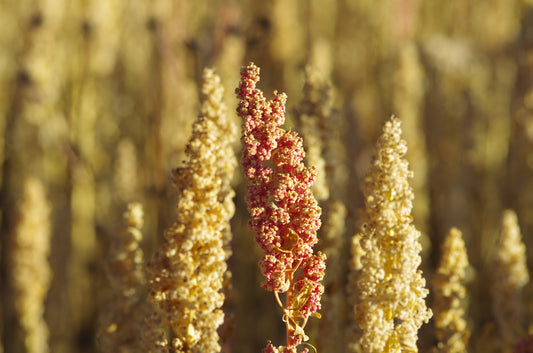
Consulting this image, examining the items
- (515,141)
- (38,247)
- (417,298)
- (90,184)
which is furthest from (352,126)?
(417,298)

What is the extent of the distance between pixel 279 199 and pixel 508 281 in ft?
1.13

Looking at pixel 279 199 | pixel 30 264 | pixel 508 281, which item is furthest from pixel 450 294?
pixel 30 264

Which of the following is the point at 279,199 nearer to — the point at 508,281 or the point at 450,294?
the point at 450,294

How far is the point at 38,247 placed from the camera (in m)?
0.76

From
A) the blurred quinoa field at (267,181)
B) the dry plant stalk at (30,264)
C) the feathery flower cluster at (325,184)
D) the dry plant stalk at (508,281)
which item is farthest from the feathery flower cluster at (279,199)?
the dry plant stalk at (30,264)

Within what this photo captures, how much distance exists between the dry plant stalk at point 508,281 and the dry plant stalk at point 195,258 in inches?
12.9

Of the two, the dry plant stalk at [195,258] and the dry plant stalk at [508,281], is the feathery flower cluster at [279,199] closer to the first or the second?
the dry plant stalk at [195,258]

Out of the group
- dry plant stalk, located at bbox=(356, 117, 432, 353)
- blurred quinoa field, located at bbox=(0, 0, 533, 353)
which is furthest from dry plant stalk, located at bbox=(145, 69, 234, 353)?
dry plant stalk, located at bbox=(356, 117, 432, 353)

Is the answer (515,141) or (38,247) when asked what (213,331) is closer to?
(38,247)

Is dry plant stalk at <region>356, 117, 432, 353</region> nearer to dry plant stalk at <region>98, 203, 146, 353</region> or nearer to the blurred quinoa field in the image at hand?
the blurred quinoa field

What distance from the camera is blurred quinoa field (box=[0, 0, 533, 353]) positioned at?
0.44m

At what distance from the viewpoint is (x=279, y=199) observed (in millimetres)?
411

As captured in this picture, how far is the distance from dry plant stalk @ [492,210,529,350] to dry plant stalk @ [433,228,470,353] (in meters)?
0.09

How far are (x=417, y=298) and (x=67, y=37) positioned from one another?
1318mm
